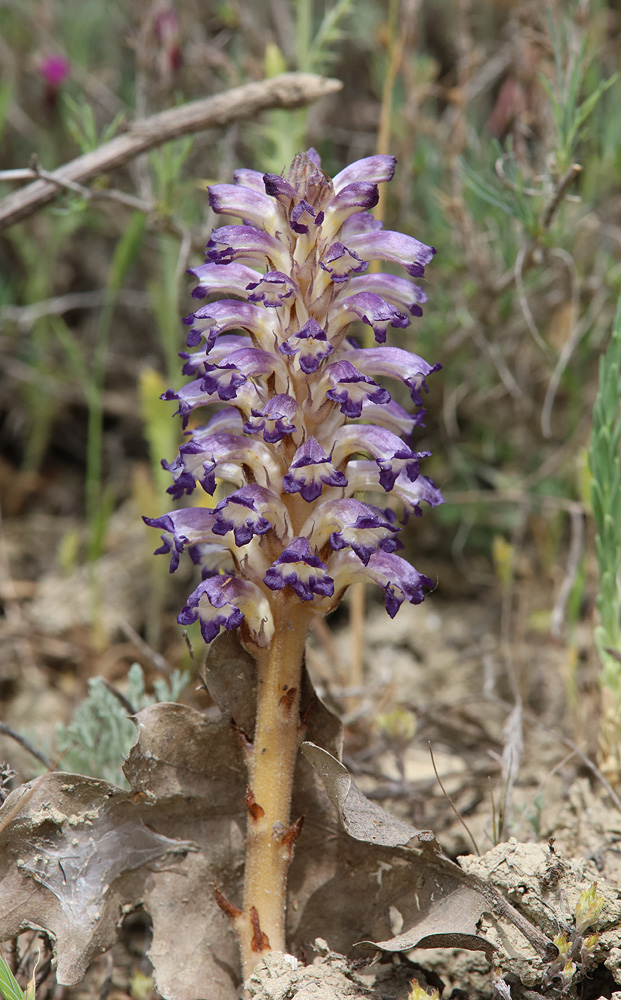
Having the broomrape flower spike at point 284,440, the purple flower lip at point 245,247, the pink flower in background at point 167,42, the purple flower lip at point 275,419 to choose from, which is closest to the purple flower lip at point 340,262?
the broomrape flower spike at point 284,440

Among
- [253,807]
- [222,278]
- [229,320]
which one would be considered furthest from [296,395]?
[253,807]

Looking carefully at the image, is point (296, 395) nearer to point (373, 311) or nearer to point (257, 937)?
point (373, 311)

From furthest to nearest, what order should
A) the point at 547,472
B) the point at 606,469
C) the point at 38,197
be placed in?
1. the point at 547,472
2. the point at 38,197
3. the point at 606,469

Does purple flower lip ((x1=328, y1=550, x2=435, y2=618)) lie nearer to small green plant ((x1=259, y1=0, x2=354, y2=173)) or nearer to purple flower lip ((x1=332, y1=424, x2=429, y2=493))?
purple flower lip ((x1=332, y1=424, x2=429, y2=493))

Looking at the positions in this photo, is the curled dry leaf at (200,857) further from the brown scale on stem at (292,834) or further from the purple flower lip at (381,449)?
the purple flower lip at (381,449)

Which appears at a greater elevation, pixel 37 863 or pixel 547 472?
pixel 547 472

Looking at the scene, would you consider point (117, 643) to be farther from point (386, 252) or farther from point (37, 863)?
point (386, 252)

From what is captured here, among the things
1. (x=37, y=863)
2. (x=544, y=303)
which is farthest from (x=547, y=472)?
(x=37, y=863)
